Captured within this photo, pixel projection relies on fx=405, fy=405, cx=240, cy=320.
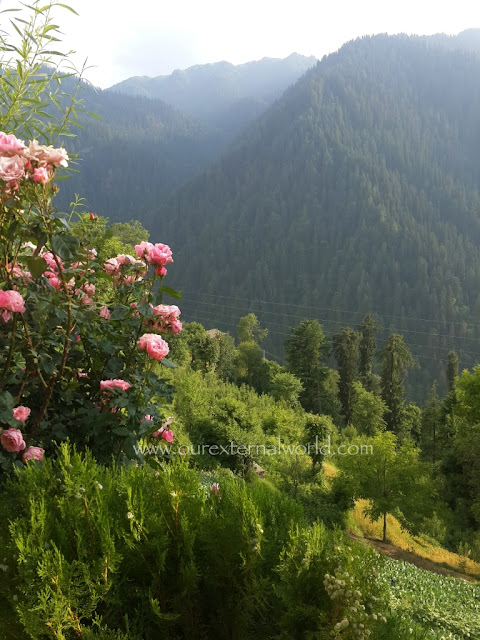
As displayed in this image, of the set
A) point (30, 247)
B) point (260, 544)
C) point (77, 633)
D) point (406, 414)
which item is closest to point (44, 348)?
point (30, 247)

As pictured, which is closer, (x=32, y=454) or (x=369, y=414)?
(x=32, y=454)

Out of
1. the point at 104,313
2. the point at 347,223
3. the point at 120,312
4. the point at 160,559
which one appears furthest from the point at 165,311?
the point at 347,223

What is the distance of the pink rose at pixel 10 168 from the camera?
1.79 metres

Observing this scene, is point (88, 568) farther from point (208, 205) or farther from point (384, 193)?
point (208, 205)

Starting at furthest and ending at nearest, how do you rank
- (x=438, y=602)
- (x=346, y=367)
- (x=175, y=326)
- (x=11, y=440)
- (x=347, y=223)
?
(x=347, y=223) → (x=346, y=367) → (x=438, y=602) → (x=175, y=326) → (x=11, y=440)

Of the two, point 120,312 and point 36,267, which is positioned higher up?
point 36,267

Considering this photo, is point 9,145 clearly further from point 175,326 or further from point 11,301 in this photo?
point 175,326

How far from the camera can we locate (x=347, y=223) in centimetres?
14425

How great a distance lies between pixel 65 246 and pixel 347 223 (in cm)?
15147

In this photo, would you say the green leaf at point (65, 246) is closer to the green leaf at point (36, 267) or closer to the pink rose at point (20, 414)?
the green leaf at point (36, 267)

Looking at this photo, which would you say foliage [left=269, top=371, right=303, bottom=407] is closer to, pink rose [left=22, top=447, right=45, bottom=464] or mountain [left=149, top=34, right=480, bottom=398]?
pink rose [left=22, top=447, right=45, bottom=464]

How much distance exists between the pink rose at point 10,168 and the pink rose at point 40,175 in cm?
6

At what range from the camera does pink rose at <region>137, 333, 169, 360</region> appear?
2.25 metres

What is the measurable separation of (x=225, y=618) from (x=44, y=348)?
1.76m
